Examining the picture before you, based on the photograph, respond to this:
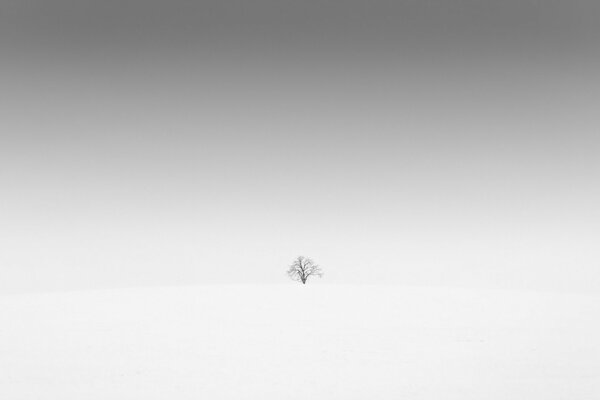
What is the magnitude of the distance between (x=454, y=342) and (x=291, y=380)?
10423mm

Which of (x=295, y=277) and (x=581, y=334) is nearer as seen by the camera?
(x=581, y=334)

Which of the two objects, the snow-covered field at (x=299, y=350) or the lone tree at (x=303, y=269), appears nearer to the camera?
the snow-covered field at (x=299, y=350)

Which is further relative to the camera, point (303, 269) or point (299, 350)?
point (303, 269)

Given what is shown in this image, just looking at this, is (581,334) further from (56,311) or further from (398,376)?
(56,311)

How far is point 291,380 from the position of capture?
17.8 metres

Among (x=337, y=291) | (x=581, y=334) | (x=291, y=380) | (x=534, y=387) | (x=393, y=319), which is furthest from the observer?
(x=337, y=291)

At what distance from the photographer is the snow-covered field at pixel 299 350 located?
16.5m

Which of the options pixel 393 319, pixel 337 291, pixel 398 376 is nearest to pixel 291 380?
pixel 398 376

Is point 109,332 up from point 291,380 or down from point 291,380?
up

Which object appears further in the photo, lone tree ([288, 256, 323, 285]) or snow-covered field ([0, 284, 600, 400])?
lone tree ([288, 256, 323, 285])

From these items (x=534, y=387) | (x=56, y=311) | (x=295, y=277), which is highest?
(x=295, y=277)

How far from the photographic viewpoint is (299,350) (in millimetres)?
22625

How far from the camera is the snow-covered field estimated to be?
1645 cm

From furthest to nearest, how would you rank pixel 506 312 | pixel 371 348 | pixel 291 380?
pixel 506 312
pixel 371 348
pixel 291 380
